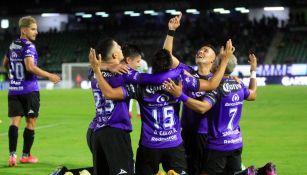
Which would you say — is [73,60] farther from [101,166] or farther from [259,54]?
[101,166]

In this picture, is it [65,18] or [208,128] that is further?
[65,18]

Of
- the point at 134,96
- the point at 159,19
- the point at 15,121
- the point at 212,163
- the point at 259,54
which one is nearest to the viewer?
the point at 134,96

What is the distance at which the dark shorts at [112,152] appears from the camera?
7227 millimetres

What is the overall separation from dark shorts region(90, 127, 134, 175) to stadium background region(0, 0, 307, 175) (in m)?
5.28

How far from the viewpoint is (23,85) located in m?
11.2

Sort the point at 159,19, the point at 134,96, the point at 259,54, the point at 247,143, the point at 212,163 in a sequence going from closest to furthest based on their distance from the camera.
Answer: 1. the point at 134,96
2. the point at 212,163
3. the point at 247,143
4. the point at 259,54
5. the point at 159,19

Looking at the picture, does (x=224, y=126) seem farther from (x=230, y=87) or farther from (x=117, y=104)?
(x=117, y=104)

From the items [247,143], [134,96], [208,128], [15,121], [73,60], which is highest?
[134,96]

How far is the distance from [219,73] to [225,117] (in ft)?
2.04

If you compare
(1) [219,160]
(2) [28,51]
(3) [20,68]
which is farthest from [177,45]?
(1) [219,160]

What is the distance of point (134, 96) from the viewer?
7.27m

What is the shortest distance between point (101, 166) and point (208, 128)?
1447mm

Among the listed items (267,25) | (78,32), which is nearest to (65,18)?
(78,32)

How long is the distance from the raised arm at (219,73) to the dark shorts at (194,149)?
1.20m
